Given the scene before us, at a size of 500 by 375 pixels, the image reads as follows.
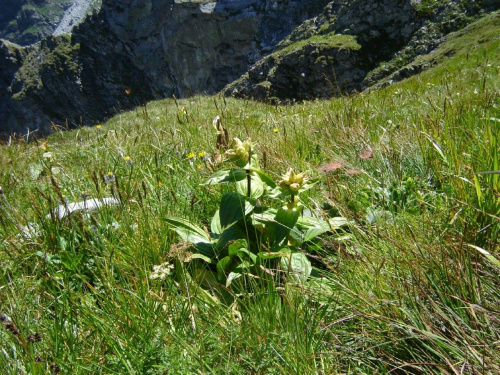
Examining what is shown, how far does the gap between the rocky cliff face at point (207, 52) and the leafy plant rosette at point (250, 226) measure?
26175 mm

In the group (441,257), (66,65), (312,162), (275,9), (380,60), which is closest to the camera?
(441,257)

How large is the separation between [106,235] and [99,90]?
100190 mm

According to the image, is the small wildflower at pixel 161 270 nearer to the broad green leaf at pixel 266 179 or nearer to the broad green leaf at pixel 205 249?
the broad green leaf at pixel 205 249

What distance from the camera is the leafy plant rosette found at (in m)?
1.82

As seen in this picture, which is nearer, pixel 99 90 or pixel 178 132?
pixel 178 132

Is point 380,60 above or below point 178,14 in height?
below

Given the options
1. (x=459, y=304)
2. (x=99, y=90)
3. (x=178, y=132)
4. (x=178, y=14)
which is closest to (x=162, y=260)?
(x=459, y=304)

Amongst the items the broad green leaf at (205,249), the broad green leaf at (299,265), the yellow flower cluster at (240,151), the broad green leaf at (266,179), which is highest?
the yellow flower cluster at (240,151)

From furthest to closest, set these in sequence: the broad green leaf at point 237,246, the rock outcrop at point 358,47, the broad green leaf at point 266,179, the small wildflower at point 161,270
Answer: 1. the rock outcrop at point 358,47
2. the broad green leaf at point 266,179
3. the broad green leaf at point 237,246
4. the small wildflower at point 161,270

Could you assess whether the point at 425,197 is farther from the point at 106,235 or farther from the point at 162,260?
the point at 106,235

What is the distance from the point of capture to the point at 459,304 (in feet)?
4.15

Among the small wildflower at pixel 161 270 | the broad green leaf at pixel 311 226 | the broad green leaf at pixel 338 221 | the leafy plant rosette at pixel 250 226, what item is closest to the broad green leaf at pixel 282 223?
the leafy plant rosette at pixel 250 226

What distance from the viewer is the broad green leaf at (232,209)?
192 centimetres

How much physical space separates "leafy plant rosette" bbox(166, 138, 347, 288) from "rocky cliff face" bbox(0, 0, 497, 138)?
26.2 m
